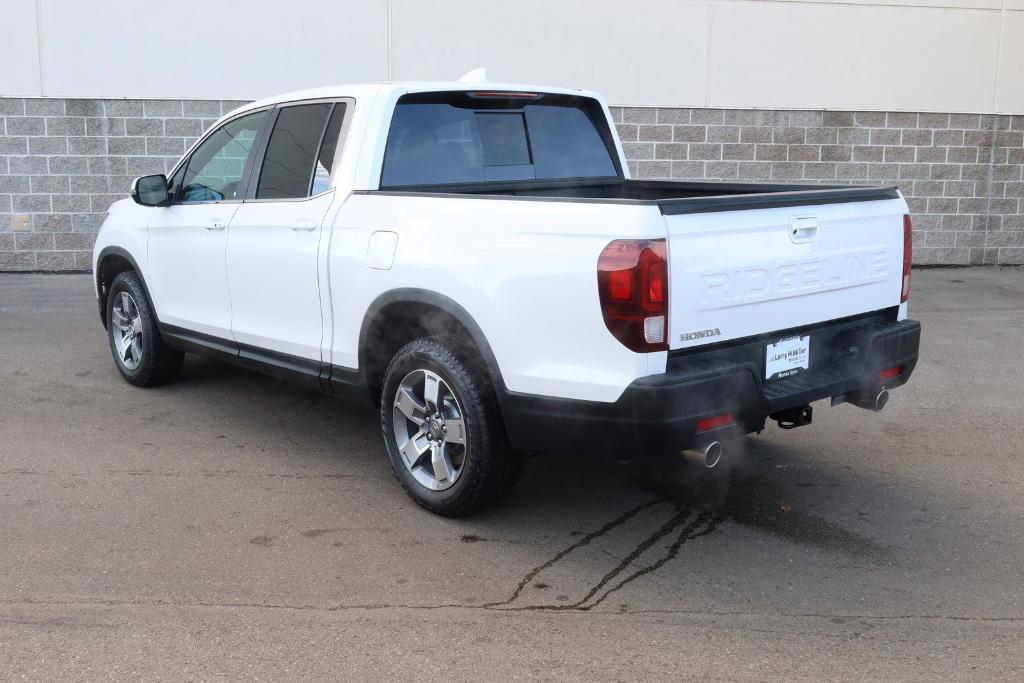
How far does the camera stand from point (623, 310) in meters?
3.78

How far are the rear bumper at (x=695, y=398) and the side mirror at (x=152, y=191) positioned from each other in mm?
3150

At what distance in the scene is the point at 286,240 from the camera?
5.26 m

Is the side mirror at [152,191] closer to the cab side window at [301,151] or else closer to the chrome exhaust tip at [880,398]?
the cab side window at [301,151]

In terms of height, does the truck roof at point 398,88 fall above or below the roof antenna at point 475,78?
below

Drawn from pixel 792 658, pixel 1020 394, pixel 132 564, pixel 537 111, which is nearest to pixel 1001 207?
pixel 1020 394

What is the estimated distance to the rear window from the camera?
16.8 feet

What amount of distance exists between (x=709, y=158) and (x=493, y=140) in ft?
23.5

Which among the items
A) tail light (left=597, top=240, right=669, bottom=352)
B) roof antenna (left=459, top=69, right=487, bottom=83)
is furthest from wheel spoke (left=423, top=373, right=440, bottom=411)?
roof antenna (left=459, top=69, right=487, bottom=83)

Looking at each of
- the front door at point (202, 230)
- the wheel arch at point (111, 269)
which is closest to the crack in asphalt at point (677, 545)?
the front door at point (202, 230)

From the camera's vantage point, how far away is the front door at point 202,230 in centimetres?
582

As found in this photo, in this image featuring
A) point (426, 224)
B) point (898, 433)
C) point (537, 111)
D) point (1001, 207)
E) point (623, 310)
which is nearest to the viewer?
point (623, 310)

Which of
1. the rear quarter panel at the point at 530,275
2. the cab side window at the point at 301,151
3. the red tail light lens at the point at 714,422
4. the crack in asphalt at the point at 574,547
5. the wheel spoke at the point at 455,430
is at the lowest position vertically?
Result: the crack in asphalt at the point at 574,547

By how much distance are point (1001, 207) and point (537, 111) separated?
9022 millimetres

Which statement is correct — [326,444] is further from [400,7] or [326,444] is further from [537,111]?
[400,7]
